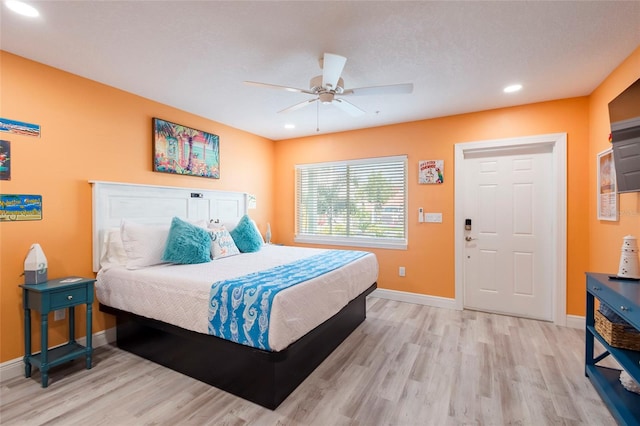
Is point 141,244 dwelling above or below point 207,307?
above

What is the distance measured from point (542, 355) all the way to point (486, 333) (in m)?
0.53

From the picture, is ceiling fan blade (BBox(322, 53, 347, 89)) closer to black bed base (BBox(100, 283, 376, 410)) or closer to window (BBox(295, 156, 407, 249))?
black bed base (BBox(100, 283, 376, 410))

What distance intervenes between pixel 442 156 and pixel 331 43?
7.76ft

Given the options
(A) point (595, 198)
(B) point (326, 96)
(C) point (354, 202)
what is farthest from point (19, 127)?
(A) point (595, 198)

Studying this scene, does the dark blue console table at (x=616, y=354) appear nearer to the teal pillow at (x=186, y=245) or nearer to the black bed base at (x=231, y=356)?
the black bed base at (x=231, y=356)

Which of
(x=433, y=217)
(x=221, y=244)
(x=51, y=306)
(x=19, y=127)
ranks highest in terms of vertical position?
(x=19, y=127)

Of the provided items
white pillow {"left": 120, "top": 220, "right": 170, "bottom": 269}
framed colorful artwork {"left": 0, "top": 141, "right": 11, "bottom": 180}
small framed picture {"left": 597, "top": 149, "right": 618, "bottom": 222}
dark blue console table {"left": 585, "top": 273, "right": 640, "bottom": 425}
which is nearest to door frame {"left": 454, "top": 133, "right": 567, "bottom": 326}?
small framed picture {"left": 597, "top": 149, "right": 618, "bottom": 222}

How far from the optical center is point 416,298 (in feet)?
13.4

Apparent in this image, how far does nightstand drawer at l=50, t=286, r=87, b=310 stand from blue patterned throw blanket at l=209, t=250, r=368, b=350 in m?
1.25

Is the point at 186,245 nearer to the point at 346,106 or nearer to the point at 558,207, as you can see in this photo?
the point at 346,106

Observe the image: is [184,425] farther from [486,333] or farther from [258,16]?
[486,333]

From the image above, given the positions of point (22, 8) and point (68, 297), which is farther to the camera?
point (68, 297)

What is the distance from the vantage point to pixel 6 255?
7.55ft

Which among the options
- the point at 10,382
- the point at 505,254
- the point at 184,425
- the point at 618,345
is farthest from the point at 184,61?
the point at 505,254
